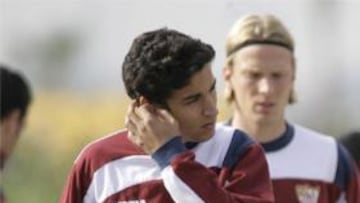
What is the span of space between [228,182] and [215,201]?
161 mm

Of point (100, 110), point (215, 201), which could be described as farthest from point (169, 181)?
point (100, 110)

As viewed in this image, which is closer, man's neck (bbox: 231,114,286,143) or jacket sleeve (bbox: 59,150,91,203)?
jacket sleeve (bbox: 59,150,91,203)

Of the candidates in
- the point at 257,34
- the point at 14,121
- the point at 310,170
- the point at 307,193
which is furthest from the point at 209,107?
the point at 257,34

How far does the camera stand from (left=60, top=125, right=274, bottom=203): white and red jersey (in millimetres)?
5160

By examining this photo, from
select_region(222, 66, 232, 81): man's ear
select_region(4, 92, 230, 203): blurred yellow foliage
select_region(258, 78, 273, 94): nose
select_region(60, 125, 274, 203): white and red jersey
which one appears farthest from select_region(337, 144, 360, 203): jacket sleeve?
select_region(4, 92, 230, 203): blurred yellow foliage

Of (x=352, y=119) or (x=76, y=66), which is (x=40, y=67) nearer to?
(x=76, y=66)

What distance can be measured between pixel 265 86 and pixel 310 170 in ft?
1.25

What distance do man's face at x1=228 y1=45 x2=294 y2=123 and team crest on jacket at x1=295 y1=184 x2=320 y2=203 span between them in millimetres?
326

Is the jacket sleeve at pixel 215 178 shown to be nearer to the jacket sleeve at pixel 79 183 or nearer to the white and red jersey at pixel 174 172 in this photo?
the white and red jersey at pixel 174 172

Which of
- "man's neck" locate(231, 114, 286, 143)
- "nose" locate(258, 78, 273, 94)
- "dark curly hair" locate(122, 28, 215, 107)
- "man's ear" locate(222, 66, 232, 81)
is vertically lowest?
"man's neck" locate(231, 114, 286, 143)

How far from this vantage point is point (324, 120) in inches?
602

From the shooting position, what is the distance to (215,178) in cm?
516

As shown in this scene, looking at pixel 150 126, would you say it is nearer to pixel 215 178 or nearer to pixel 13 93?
pixel 215 178

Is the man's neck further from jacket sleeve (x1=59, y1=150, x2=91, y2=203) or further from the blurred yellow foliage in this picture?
Answer: the blurred yellow foliage
